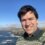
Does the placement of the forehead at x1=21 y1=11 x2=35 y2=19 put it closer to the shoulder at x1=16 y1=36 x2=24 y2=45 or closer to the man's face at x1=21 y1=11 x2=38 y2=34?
the man's face at x1=21 y1=11 x2=38 y2=34

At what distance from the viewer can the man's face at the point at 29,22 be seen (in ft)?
5.13

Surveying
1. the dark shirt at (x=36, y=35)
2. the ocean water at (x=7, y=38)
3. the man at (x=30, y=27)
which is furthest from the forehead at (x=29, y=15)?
the ocean water at (x=7, y=38)

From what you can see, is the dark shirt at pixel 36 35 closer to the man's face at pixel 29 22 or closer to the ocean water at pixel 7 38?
the man's face at pixel 29 22

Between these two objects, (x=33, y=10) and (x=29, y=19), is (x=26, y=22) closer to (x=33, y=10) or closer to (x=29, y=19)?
(x=29, y=19)

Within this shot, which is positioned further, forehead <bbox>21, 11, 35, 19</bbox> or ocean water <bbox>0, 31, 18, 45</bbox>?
ocean water <bbox>0, 31, 18, 45</bbox>

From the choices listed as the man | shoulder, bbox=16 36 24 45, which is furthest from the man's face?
shoulder, bbox=16 36 24 45

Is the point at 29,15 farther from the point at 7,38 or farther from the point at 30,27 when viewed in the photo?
the point at 7,38

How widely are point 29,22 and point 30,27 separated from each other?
7cm

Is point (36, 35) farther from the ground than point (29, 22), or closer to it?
closer to it

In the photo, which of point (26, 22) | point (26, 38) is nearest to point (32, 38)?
point (26, 38)

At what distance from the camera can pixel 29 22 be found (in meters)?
1.58

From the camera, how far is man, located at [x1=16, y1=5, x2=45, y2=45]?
1544 millimetres

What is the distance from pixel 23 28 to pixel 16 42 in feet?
0.66

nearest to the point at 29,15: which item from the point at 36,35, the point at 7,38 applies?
the point at 36,35
